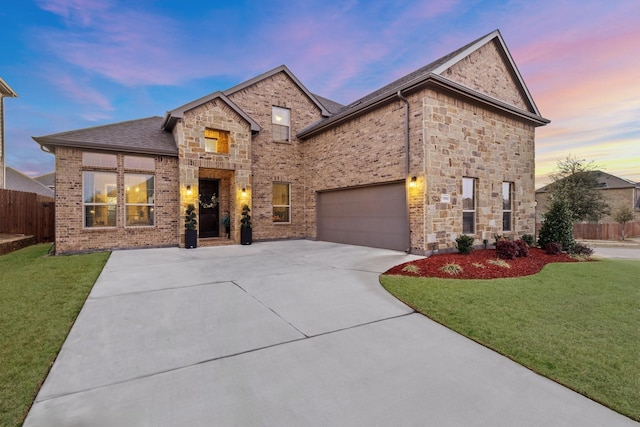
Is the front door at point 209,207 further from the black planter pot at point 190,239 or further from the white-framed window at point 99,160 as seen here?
the white-framed window at point 99,160

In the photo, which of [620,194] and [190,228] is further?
[620,194]

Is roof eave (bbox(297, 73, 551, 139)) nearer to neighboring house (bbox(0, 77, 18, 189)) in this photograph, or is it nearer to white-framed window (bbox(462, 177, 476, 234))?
white-framed window (bbox(462, 177, 476, 234))

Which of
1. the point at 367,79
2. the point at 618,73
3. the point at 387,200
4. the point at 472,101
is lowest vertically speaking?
the point at 387,200

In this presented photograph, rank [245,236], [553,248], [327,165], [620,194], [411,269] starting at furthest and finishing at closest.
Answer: [620,194] → [327,165] → [245,236] → [553,248] → [411,269]

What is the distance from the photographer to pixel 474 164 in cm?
984

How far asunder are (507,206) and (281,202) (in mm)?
9948

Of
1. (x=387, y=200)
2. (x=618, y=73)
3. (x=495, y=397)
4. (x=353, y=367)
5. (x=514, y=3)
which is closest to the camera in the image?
(x=495, y=397)

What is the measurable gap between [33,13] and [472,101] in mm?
19331

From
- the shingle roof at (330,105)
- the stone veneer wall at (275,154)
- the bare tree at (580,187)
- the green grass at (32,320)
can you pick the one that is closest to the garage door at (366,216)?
the stone veneer wall at (275,154)

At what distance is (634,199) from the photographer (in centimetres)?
2680

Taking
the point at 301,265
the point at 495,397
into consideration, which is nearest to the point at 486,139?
the point at 301,265

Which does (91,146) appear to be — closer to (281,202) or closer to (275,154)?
(275,154)

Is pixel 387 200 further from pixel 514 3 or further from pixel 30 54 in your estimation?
pixel 30 54

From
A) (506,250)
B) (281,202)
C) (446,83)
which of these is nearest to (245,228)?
(281,202)
